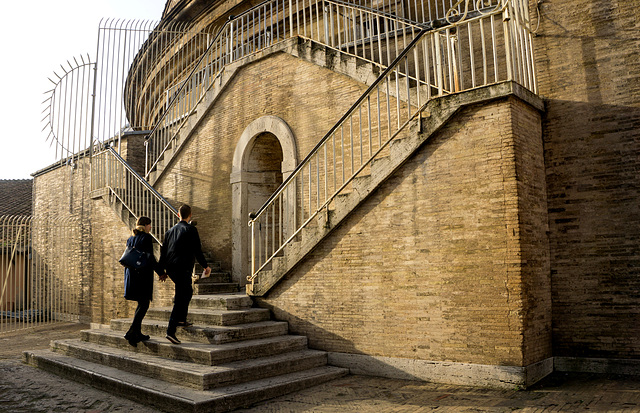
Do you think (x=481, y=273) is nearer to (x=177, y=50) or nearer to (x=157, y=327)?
(x=157, y=327)

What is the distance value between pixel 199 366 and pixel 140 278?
1.53m

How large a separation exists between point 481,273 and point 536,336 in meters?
1.01

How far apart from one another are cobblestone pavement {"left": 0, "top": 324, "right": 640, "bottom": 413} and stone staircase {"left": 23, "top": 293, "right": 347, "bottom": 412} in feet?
0.57

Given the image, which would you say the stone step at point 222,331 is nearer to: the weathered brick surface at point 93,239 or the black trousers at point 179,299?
the black trousers at point 179,299

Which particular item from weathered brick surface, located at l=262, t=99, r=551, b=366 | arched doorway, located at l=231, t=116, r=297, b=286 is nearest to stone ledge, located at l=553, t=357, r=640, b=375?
weathered brick surface, located at l=262, t=99, r=551, b=366

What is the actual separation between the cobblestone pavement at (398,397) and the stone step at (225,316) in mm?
1578

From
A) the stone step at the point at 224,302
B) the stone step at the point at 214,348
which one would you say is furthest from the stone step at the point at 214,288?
the stone step at the point at 214,348

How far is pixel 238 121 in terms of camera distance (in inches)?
426

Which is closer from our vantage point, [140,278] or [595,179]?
[595,179]

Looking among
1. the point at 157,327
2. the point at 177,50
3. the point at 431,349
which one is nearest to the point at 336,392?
the point at 431,349

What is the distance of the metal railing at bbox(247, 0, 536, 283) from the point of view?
6.72 m

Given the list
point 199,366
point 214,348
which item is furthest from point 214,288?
point 199,366

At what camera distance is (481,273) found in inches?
231

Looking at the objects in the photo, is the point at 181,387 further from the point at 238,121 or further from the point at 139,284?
the point at 238,121
